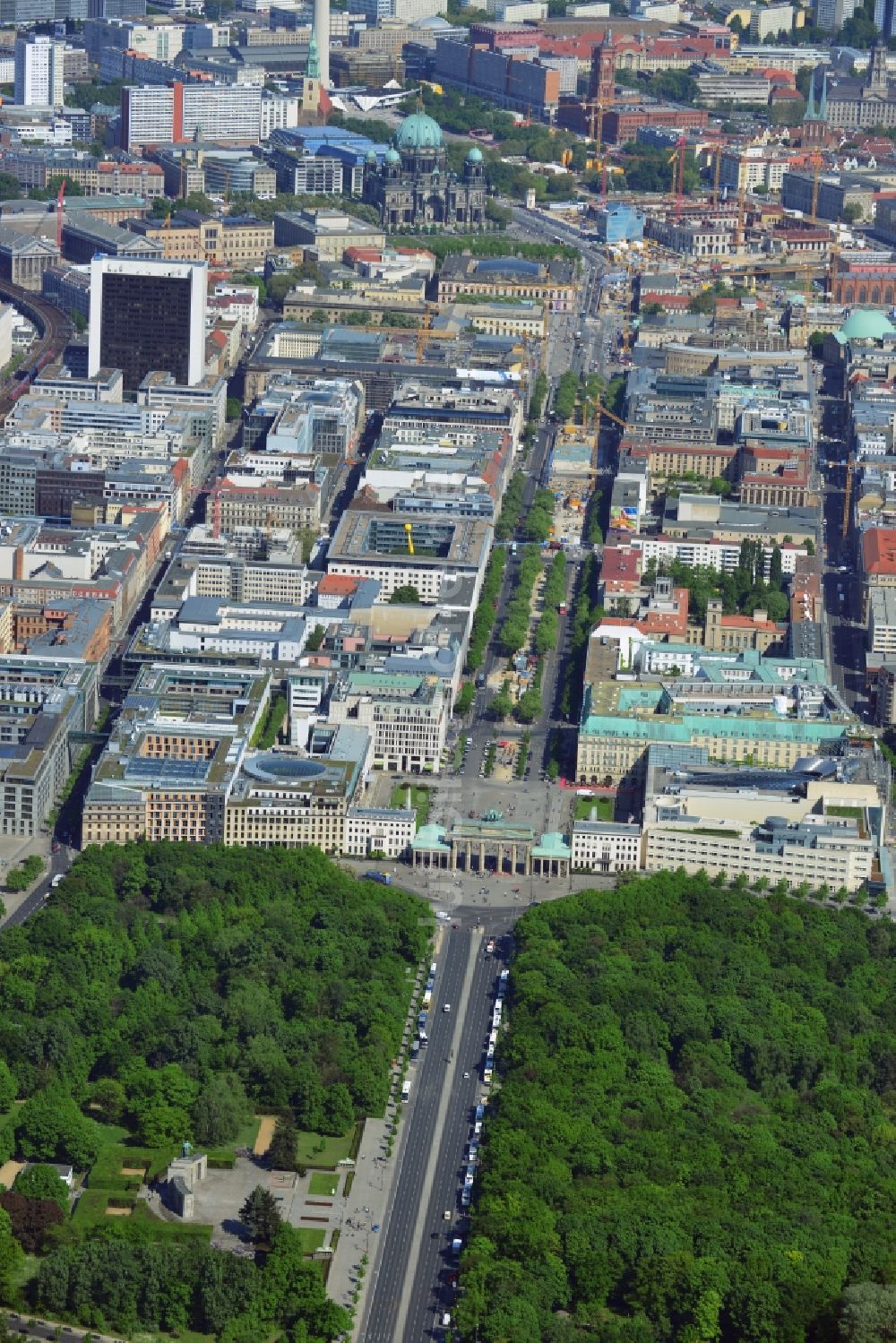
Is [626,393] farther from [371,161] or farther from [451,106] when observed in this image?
[451,106]

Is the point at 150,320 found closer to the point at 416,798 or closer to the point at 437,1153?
the point at 416,798

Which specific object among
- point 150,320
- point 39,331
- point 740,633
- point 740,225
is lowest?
point 740,633

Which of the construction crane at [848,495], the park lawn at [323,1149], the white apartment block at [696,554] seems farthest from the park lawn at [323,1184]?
the construction crane at [848,495]

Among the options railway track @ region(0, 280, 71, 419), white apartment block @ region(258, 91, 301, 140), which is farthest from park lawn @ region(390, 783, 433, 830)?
white apartment block @ region(258, 91, 301, 140)

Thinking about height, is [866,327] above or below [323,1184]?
above

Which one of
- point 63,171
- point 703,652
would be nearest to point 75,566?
point 703,652

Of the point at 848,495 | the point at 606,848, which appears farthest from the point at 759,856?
the point at 848,495

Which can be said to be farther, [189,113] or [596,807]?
[189,113]
